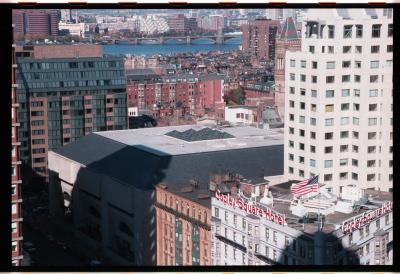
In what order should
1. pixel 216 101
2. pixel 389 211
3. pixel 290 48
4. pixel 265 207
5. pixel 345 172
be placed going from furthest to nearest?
pixel 216 101 < pixel 290 48 < pixel 345 172 < pixel 265 207 < pixel 389 211

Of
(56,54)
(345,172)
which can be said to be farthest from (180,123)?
(345,172)


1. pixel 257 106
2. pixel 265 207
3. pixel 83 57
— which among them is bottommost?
pixel 265 207

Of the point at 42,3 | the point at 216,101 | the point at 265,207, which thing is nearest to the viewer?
the point at 42,3

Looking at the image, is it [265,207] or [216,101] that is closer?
[265,207]

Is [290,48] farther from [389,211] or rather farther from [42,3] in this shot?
[42,3]

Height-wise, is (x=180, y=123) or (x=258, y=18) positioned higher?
(x=258, y=18)

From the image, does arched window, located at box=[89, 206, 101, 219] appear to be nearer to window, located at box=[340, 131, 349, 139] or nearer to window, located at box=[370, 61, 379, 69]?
window, located at box=[340, 131, 349, 139]

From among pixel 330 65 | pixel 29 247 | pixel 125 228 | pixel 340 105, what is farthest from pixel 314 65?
pixel 29 247
